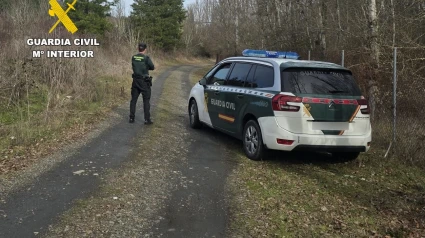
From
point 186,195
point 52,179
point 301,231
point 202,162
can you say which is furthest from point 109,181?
point 301,231

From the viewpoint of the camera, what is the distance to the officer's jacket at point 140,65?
9.49m

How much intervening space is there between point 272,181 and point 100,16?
31.6 metres

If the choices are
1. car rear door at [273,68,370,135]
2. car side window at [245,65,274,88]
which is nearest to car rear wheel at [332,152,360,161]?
car rear door at [273,68,370,135]

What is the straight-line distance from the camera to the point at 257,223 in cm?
430

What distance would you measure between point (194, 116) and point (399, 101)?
4241 mm

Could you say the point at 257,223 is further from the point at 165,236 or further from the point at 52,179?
the point at 52,179

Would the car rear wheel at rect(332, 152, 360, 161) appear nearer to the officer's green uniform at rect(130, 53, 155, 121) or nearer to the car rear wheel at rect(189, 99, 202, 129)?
the car rear wheel at rect(189, 99, 202, 129)

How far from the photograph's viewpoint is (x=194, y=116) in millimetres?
9406

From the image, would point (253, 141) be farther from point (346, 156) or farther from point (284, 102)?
point (346, 156)

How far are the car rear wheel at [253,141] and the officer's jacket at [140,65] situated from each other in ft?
11.7

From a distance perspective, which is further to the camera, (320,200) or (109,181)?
(109,181)

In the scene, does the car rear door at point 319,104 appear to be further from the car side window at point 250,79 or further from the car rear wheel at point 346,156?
the car side window at point 250,79

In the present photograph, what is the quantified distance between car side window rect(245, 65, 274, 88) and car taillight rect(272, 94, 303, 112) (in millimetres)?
406

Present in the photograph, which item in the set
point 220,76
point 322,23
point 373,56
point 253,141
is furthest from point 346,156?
point 322,23
